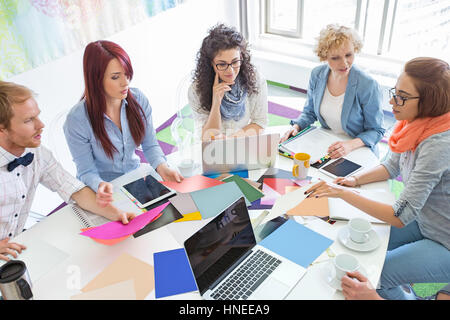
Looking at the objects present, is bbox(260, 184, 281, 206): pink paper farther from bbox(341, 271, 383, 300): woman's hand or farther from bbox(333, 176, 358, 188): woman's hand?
bbox(341, 271, 383, 300): woman's hand

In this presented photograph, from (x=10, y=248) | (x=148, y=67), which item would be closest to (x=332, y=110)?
(x=10, y=248)

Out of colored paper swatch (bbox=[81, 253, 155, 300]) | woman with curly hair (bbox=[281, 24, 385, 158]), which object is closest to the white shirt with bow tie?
colored paper swatch (bbox=[81, 253, 155, 300])

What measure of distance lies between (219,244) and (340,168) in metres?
0.87

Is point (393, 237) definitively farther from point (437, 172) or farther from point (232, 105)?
point (232, 105)

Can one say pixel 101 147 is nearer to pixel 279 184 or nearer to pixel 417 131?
pixel 279 184

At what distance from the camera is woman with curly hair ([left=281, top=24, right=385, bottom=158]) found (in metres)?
2.19

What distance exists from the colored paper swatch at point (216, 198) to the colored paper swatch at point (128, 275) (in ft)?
1.16

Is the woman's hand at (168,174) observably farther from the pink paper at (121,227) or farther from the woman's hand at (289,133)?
the woman's hand at (289,133)

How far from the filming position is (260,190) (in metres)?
1.80

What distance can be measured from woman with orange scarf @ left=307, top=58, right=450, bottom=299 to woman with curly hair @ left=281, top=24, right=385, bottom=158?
47cm

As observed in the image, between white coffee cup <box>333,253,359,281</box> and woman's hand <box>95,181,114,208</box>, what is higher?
woman's hand <box>95,181,114,208</box>

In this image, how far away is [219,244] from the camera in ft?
4.44
